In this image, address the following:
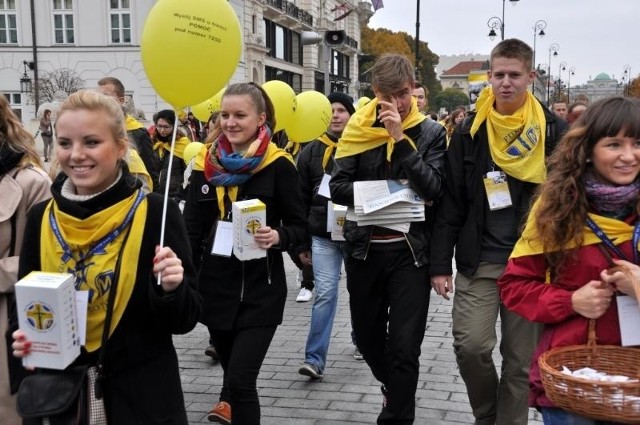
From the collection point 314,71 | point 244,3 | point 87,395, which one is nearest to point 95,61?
point 244,3

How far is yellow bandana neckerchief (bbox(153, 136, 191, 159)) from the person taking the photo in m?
8.30

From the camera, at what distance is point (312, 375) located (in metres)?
5.21

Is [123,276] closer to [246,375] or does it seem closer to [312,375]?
[246,375]

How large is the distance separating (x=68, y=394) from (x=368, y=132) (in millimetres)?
2354

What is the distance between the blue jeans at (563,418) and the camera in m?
2.37

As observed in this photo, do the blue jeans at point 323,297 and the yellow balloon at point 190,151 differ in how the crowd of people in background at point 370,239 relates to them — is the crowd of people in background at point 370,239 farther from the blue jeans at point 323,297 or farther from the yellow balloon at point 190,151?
the yellow balloon at point 190,151

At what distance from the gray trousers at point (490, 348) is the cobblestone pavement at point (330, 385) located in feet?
2.00

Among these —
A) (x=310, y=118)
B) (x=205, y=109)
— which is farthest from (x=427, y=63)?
(x=310, y=118)

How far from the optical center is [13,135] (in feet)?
10.8

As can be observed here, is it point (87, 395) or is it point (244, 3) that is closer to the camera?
point (87, 395)

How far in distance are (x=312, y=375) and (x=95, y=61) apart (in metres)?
33.8

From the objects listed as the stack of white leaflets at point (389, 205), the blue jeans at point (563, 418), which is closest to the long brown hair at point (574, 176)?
the blue jeans at point (563, 418)

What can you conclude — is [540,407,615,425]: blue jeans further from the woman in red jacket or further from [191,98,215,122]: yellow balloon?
[191,98,215,122]: yellow balloon

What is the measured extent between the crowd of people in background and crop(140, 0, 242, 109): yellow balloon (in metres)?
0.34
